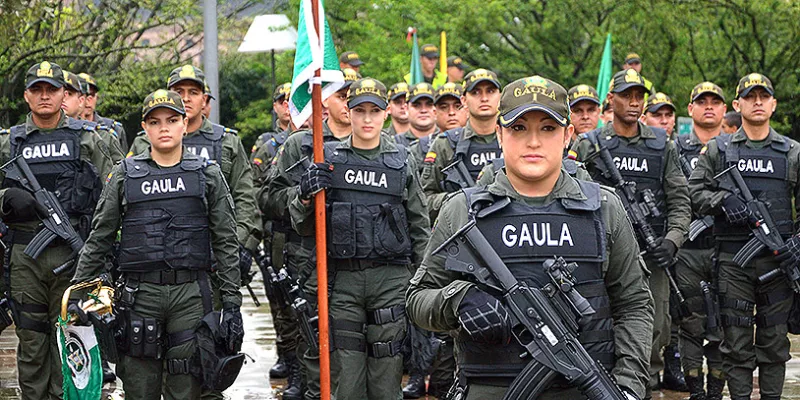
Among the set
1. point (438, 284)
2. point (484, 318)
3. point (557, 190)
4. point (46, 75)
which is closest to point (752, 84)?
point (557, 190)

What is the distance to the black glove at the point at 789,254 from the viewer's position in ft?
27.1

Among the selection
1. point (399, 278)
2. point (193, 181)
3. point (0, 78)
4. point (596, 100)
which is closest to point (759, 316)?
point (596, 100)

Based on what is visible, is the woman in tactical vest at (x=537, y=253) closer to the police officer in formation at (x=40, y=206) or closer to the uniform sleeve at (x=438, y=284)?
the uniform sleeve at (x=438, y=284)

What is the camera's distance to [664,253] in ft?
27.5

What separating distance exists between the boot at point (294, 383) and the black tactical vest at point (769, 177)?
11.4ft

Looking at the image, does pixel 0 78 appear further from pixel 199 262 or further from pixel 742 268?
pixel 742 268

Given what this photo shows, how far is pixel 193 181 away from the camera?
276 inches

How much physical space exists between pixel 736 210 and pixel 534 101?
451 cm

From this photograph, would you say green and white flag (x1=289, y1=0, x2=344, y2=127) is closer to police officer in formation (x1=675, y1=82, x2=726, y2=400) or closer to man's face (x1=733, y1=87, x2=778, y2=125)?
man's face (x1=733, y1=87, x2=778, y2=125)

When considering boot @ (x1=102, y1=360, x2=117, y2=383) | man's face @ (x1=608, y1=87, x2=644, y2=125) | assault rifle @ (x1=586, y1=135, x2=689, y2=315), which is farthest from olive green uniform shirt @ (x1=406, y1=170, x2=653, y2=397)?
boot @ (x1=102, y1=360, x2=117, y2=383)

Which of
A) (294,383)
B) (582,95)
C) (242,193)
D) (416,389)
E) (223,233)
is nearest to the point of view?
(223,233)

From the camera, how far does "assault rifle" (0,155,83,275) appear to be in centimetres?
803

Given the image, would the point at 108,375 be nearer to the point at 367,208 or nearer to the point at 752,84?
the point at 367,208

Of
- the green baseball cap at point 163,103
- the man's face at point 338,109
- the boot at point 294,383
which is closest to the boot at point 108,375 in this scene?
the boot at point 294,383
